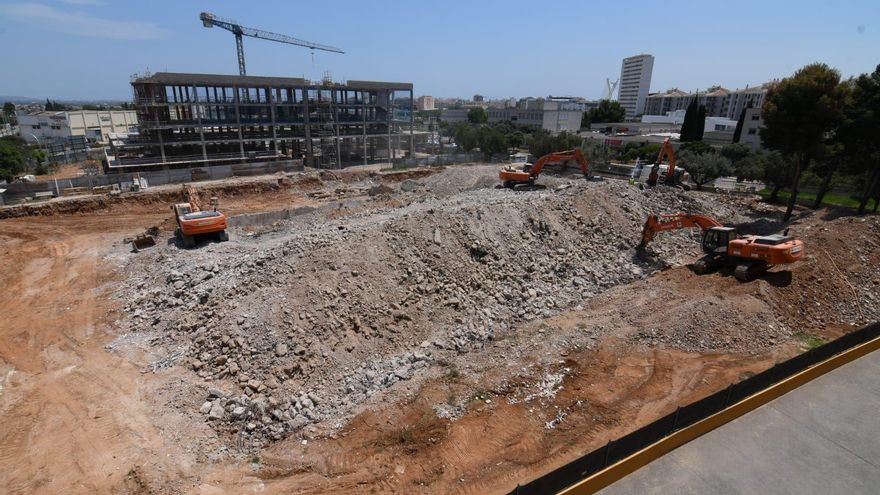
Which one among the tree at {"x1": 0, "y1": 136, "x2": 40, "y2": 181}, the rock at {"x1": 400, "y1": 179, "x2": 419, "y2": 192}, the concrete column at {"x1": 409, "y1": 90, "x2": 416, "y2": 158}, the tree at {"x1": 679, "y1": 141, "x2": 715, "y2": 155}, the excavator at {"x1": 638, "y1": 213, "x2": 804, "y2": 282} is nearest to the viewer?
the excavator at {"x1": 638, "y1": 213, "x2": 804, "y2": 282}

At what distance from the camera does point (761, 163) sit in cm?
3164

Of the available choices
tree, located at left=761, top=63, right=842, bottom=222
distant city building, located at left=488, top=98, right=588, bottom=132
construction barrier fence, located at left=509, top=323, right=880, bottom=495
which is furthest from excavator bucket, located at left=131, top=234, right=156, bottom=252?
distant city building, located at left=488, top=98, right=588, bottom=132

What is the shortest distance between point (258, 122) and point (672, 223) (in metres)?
34.9

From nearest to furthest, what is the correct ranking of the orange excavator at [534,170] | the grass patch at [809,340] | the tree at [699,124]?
the grass patch at [809,340] → the orange excavator at [534,170] → the tree at [699,124]

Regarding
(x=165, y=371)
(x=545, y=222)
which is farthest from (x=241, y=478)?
(x=545, y=222)

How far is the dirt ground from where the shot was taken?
332 inches

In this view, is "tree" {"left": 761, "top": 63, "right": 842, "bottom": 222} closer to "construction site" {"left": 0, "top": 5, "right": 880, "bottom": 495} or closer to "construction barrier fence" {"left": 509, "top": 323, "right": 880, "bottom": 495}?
"construction site" {"left": 0, "top": 5, "right": 880, "bottom": 495}

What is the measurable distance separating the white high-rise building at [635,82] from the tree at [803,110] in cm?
14124

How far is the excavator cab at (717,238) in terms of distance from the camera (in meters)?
16.0

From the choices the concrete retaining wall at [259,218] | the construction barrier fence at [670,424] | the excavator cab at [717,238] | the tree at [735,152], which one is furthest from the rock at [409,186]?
the tree at [735,152]

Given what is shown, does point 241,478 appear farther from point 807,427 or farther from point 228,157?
point 228,157

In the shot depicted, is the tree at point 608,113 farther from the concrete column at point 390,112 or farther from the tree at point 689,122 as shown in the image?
the concrete column at point 390,112

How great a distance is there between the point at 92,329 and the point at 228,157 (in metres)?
27.3

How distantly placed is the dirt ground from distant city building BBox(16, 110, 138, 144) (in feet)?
173
